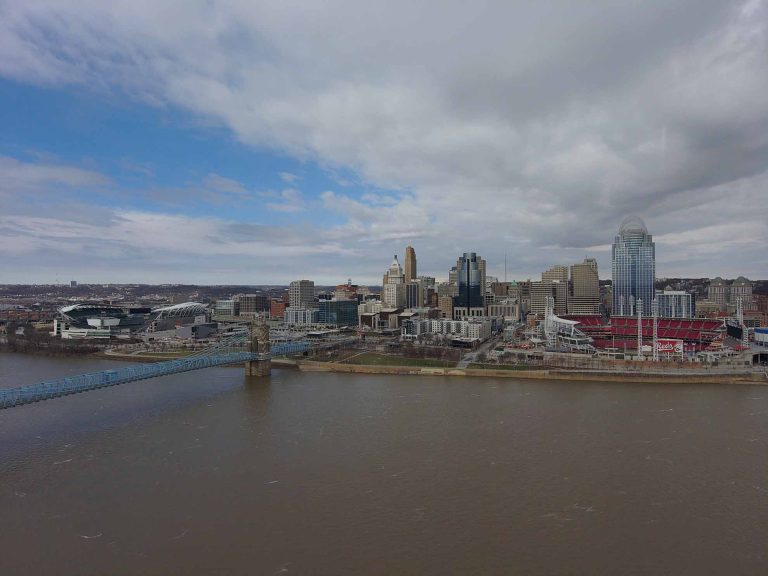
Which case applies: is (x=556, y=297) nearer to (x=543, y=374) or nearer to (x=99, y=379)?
(x=543, y=374)

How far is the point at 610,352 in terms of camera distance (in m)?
25.1

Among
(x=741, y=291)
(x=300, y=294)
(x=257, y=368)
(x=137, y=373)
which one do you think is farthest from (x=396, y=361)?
(x=741, y=291)

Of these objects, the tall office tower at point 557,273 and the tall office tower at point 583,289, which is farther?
the tall office tower at point 557,273

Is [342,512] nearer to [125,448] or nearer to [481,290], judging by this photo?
[125,448]

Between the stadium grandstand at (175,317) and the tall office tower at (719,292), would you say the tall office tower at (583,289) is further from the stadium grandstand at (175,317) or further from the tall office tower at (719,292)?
the stadium grandstand at (175,317)

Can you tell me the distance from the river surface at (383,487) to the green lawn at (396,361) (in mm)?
7484

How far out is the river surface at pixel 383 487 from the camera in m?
6.18

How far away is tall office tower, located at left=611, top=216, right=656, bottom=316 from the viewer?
49.0 meters

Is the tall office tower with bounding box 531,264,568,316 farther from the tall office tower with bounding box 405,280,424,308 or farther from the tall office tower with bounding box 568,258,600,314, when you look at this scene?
the tall office tower with bounding box 405,280,424,308

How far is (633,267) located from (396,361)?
3664 centimetres

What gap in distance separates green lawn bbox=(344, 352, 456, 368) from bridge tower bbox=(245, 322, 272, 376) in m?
3.91

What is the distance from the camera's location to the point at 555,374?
19562 millimetres

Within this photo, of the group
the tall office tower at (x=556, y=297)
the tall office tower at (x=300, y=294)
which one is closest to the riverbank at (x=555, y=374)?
the tall office tower at (x=300, y=294)

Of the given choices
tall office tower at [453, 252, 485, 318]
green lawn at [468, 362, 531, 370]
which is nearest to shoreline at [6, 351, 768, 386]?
green lawn at [468, 362, 531, 370]
